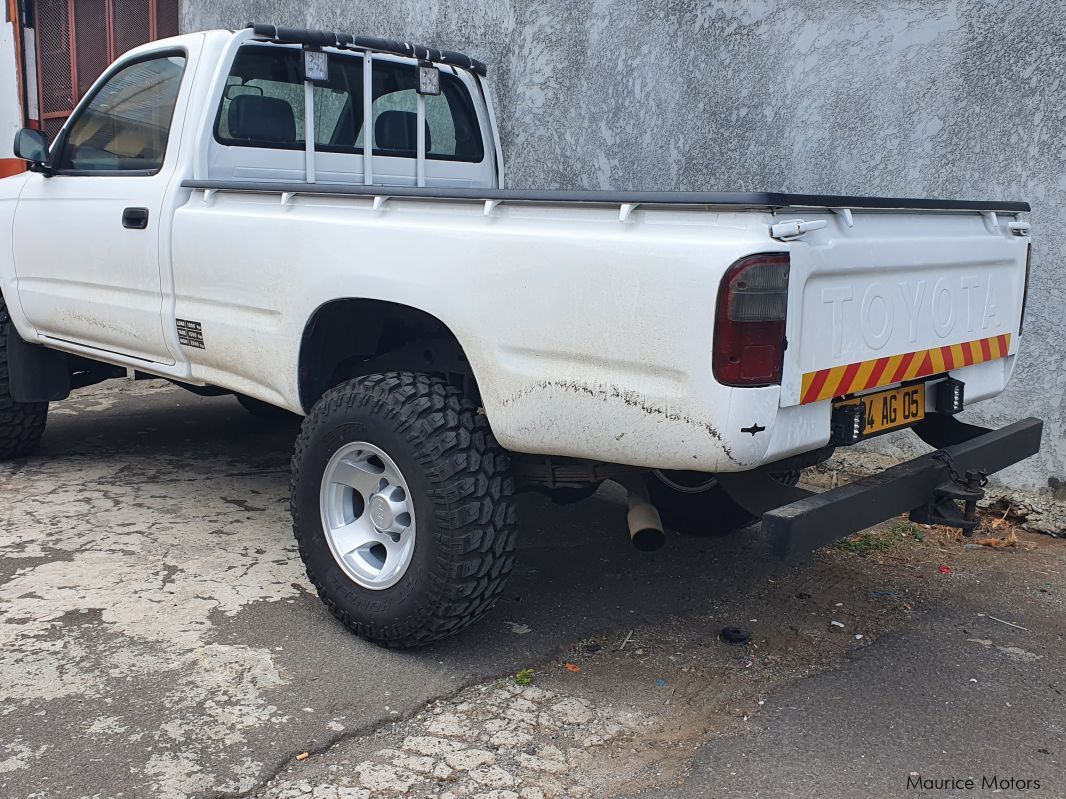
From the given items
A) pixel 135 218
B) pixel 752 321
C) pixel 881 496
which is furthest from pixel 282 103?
pixel 881 496

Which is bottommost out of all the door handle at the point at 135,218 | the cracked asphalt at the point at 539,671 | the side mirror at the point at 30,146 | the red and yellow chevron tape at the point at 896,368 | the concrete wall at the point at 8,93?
the cracked asphalt at the point at 539,671

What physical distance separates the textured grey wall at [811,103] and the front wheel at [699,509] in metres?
1.36

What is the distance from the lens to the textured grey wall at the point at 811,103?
14.9 ft

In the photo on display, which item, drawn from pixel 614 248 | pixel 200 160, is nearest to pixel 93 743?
pixel 614 248

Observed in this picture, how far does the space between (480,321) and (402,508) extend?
67 centimetres

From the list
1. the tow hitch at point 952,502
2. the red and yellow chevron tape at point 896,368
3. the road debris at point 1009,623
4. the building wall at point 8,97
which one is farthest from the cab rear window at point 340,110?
the building wall at point 8,97

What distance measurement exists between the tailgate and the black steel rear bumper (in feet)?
0.89

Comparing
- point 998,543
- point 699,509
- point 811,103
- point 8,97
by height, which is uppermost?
point 8,97

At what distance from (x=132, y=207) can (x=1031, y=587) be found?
389 centimetres

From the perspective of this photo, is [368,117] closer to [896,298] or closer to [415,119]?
[415,119]

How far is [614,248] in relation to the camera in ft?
8.55

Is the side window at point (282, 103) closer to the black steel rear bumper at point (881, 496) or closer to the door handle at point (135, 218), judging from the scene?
the door handle at point (135, 218)

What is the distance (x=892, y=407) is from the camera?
10.1ft

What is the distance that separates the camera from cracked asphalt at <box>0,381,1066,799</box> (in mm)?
2598
